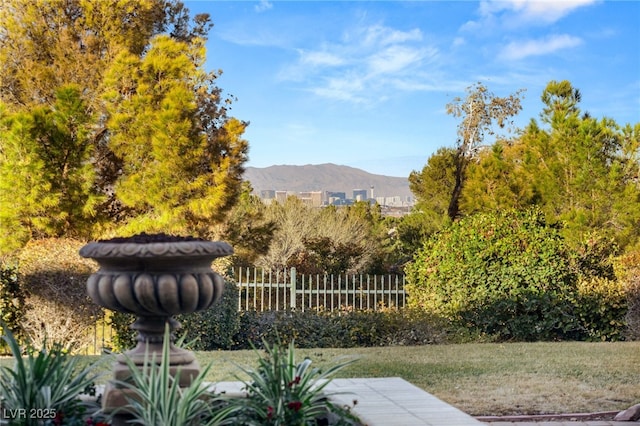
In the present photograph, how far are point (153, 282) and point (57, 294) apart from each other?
579 centimetres

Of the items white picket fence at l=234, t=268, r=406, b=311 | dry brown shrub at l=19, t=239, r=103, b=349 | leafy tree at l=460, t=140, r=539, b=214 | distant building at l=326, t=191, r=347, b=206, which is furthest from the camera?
distant building at l=326, t=191, r=347, b=206

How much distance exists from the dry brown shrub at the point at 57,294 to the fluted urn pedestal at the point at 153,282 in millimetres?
5248

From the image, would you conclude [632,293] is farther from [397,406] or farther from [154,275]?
[154,275]

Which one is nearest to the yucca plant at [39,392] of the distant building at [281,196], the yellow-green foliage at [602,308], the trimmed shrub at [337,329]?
the trimmed shrub at [337,329]

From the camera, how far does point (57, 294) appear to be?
9250 mm

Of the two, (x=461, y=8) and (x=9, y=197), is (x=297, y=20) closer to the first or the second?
(x=461, y=8)

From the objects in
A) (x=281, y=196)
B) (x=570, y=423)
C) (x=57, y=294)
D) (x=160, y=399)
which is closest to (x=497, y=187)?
(x=281, y=196)

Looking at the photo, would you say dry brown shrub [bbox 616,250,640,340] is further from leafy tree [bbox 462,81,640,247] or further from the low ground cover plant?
the low ground cover plant

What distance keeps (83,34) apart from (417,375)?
1249 centimetres

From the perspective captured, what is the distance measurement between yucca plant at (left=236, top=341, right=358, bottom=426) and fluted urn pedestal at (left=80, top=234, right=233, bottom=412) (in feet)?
1.64

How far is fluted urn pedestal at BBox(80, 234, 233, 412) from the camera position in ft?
13.3

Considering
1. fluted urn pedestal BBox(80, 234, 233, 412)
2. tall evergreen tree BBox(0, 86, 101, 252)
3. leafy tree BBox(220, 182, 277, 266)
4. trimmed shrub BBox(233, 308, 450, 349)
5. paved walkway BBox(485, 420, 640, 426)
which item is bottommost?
paved walkway BBox(485, 420, 640, 426)

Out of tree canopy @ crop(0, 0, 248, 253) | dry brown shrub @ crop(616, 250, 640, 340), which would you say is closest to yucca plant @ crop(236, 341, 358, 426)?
dry brown shrub @ crop(616, 250, 640, 340)

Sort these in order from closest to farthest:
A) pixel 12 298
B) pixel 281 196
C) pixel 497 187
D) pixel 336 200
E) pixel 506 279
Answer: pixel 12 298, pixel 506 279, pixel 497 187, pixel 281 196, pixel 336 200
